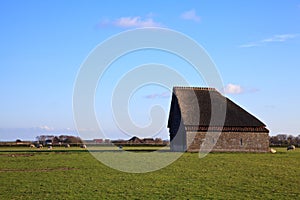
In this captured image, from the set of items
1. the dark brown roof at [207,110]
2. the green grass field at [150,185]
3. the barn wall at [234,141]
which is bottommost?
the green grass field at [150,185]

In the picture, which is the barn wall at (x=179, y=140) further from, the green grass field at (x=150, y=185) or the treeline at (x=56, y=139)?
the treeline at (x=56, y=139)

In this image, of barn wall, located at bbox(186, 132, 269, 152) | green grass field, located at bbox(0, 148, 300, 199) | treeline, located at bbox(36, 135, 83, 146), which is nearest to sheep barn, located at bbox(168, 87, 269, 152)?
barn wall, located at bbox(186, 132, 269, 152)

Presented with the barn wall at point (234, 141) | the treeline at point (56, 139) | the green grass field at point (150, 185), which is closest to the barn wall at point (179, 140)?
the barn wall at point (234, 141)

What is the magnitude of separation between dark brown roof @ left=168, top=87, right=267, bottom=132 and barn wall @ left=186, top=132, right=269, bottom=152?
0.97m

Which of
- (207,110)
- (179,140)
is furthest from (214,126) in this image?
(179,140)

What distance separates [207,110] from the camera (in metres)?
51.1

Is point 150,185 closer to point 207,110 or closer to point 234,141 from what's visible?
point 234,141

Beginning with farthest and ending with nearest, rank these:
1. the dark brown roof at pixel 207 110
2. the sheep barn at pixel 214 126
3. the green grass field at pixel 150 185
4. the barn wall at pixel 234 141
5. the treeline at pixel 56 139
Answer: the treeline at pixel 56 139, the dark brown roof at pixel 207 110, the sheep barn at pixel 214 126, the barn wall at pixel 234 141, the green grass field at pixel 150 185

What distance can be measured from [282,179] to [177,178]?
482 centimetres

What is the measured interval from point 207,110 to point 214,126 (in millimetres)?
2912

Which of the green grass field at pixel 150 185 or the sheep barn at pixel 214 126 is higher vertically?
the sheep barn at pixel 214 126

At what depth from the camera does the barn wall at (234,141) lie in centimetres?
4819

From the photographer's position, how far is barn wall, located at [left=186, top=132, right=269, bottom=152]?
48.2m

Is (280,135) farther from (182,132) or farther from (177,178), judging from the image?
(177,178)
